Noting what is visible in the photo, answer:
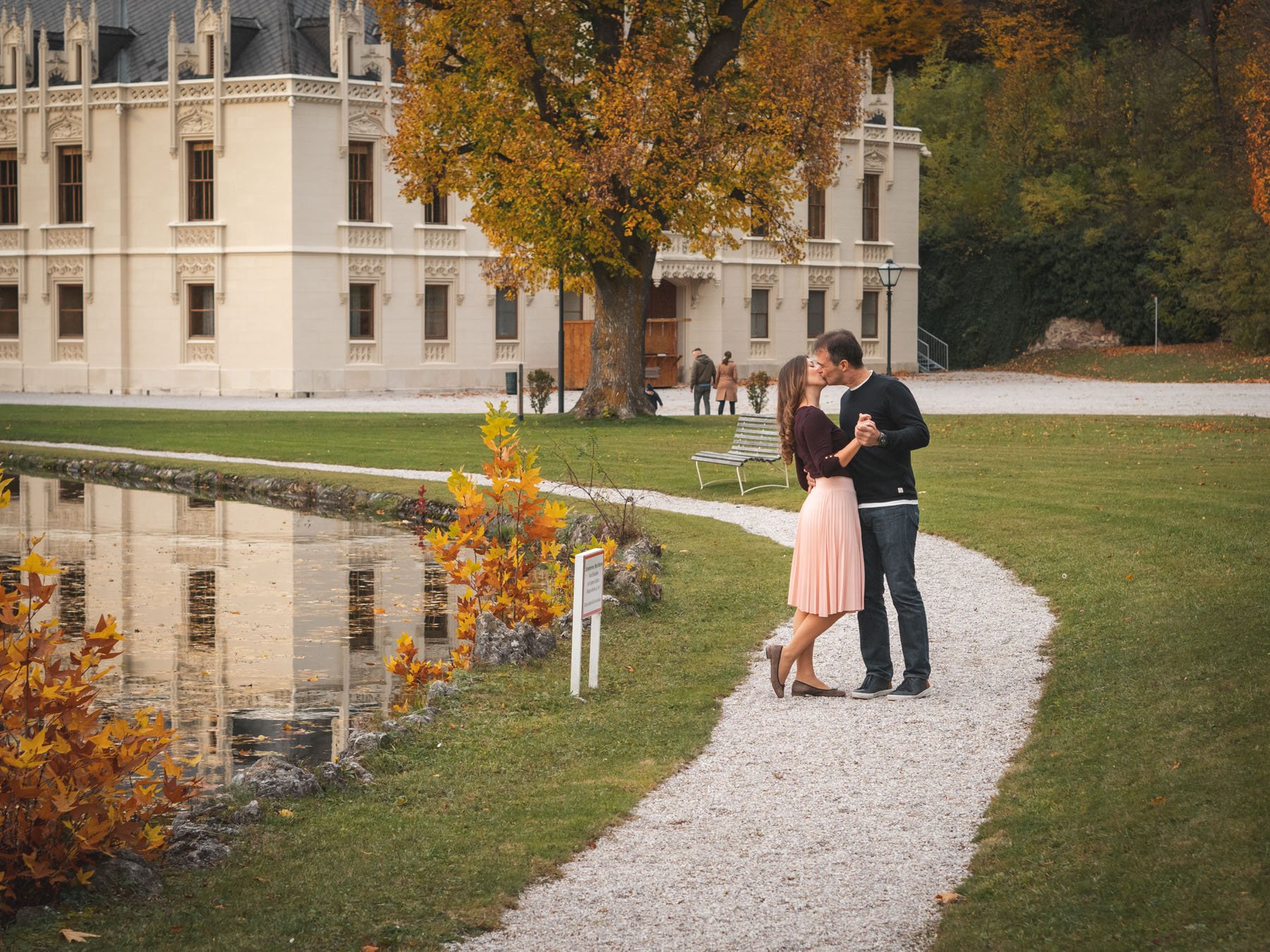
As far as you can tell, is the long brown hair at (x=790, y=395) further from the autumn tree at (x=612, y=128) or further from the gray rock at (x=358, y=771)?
the autumn tree at (x=612, y=128)

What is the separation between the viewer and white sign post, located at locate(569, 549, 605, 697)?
362 inches

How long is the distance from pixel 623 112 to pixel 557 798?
23.8m

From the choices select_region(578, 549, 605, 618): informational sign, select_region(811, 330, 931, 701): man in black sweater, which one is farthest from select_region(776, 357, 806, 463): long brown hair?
select_region(578, 549, 605, 618): informational sign

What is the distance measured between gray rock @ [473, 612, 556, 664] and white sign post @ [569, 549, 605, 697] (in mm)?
871

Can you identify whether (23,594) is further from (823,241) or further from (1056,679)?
(823,241)

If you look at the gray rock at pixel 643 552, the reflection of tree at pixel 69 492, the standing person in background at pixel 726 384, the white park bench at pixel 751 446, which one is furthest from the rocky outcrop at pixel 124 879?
the standing person in background at pixel 726 384

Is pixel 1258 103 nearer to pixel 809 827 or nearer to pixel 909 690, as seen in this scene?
pixel 909 690

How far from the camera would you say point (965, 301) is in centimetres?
6366

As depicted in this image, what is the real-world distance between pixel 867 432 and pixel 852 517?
0.67 meters

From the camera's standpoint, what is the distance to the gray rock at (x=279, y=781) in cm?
730

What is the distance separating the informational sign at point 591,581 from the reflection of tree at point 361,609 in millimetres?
3181

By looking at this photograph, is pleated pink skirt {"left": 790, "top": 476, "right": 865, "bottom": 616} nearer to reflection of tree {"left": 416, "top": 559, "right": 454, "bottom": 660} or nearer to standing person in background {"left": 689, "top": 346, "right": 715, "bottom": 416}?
reflection of tree {"left": 416, "top": 559, "right": 454, "bottom": 660}

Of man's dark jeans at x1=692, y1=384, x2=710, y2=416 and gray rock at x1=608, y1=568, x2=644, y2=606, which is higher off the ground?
man's dark jeans at x1=692, y1=384, x2=710, y2=416

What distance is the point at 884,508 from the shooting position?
9172 mm
